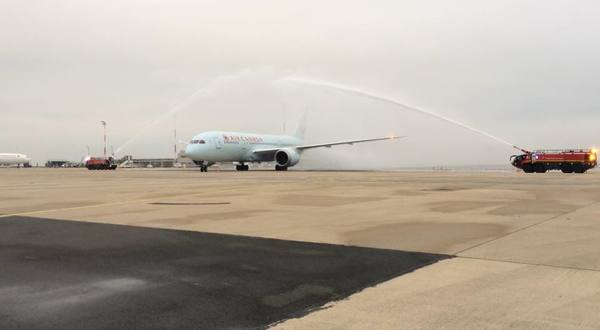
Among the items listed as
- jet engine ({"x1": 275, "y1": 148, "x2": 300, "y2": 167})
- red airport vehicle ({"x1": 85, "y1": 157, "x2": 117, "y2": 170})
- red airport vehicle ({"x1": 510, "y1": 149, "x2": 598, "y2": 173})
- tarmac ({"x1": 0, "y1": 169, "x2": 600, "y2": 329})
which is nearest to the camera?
tarmac ({"x1": 0, "y1": 169, "x2": 600, "y2": 329})

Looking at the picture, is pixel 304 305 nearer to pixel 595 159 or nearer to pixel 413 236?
pixel 413 236

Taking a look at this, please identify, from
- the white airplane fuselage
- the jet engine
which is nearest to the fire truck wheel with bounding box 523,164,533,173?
the jet engine

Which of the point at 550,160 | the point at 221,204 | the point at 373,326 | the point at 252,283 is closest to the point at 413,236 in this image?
the point at 252,283

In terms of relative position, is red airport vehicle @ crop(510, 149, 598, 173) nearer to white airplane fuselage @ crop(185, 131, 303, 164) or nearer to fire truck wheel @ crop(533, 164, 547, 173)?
fire truck wheel @ crop(533, 164, 547, 173)

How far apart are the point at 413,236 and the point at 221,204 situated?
8114 mm

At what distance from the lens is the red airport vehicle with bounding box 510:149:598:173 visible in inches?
1731

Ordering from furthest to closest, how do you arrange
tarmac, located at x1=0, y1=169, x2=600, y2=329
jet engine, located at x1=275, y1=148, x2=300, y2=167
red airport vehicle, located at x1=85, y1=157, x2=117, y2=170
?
1. red airport vehicle, located at x1=85, y1=157, x2=117, y2=170
2. jet engine, located at x1=275, y1=148, x2=300, y2=167
3. tarmac, located at x1=0, y1=169, x2=600, y2=329

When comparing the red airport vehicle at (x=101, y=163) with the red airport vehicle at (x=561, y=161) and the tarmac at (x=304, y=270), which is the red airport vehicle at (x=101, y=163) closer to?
the red airport vehicle at (x=561, y=161)

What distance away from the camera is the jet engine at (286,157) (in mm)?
57844

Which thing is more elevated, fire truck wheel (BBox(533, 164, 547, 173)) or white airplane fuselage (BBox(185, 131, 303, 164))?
white airplane fuselage (BBox(185, 131, 303, 164))

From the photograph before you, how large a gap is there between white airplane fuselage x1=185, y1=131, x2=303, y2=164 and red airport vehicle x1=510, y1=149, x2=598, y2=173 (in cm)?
2957

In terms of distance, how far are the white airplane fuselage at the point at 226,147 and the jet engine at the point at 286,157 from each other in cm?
284

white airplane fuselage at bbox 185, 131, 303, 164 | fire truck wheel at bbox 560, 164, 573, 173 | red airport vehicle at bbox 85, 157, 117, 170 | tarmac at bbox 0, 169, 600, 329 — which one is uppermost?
white airplane fuselage at bbox 185, 131, 303, 164

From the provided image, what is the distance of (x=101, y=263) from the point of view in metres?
7.20
